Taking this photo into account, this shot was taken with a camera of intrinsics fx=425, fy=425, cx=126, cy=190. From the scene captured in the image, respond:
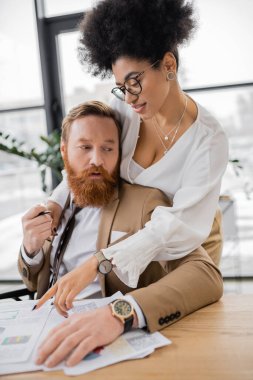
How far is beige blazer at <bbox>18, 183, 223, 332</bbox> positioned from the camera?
52.2 inches

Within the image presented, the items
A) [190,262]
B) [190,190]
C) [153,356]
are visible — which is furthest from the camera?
[190,190]

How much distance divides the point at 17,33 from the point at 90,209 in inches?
139

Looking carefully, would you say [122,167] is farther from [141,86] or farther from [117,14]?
[117,14]

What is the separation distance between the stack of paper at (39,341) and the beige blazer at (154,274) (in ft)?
0.28

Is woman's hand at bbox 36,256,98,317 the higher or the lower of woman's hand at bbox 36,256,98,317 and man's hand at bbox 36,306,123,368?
the higher

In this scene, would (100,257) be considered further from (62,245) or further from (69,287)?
(62,245)

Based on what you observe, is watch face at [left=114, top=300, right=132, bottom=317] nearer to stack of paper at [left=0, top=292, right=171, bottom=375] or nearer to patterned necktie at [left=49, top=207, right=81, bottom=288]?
stack of paper at [left=0, top=292, right=171, bottom=375]

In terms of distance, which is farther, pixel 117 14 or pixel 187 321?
pixel 117 14

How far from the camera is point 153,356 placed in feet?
3.73

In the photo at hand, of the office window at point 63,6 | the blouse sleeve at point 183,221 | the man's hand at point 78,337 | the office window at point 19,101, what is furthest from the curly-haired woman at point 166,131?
the office window at point 19,101

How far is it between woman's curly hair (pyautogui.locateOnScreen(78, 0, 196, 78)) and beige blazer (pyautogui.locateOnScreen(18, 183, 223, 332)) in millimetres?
559

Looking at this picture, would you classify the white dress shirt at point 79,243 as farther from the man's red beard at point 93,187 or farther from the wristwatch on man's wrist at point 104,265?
the wristwatch on man's wrist at point 104,265

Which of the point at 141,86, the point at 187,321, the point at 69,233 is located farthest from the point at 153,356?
the point at 141,86

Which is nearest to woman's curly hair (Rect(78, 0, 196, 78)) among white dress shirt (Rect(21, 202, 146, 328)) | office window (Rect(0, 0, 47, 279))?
white dress shirt (Rect(21, 202, 146, 328))
